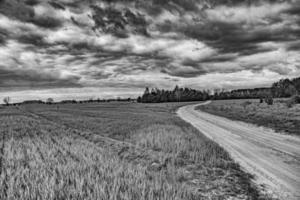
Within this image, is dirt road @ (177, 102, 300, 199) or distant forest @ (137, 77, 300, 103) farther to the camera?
distant forest @ (137, 77, 300, 103)

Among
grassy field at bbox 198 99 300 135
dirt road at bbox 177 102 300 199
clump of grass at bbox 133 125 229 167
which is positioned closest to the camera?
dirt road at bbox 177 102 300 199

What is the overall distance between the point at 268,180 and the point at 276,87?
17408 centimetres

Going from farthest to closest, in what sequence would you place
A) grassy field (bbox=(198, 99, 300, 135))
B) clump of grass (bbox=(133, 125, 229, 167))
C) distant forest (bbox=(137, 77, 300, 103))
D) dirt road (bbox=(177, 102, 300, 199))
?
distant forest (bbox=(137, 77, 300, 103)) < grassy field (bbox=(198, 99, 300, 135)) < clump of grass (bbox=(133, 125, 229, 167)) < dirt road (bbox=(177, 102, 300, 199))

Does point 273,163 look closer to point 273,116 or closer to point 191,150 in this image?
point 191,150

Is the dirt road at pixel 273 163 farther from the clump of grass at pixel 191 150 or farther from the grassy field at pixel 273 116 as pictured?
the grassy field at pixel 273 116

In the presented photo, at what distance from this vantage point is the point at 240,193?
5.40m

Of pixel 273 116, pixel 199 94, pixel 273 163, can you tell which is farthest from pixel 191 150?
pixel 199 94

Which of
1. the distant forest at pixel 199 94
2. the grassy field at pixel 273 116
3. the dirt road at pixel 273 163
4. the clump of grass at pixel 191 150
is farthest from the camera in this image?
the distant forest at pixel 199 94

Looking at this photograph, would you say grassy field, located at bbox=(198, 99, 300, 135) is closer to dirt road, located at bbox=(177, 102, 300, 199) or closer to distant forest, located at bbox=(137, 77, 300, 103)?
dirt road, located at bbox=(177, 102, 300, 199)

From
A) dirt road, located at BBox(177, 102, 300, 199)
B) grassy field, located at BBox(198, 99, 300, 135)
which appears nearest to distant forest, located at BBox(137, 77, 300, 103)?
grassy field, located at BBox(198, 99, 300, 135)

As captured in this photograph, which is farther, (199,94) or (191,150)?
(199,94)

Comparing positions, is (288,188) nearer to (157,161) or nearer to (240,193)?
(240,193)

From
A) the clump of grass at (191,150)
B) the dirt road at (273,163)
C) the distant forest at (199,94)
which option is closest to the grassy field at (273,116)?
the dirt road at (273,163)

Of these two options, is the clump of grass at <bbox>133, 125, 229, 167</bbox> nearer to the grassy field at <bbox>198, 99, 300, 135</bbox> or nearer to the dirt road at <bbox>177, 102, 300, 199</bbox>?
the dirt road at <bbox>177, 102, 300, 199</bbox>
